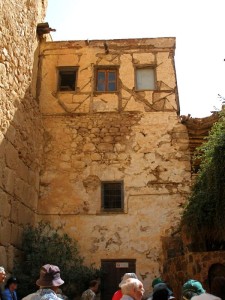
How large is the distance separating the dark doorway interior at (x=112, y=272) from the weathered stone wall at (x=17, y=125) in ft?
7.23

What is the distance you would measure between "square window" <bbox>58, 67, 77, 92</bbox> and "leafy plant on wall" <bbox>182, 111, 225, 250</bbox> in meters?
4.89

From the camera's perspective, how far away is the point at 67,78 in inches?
446

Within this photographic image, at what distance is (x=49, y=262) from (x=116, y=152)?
346 centimetres

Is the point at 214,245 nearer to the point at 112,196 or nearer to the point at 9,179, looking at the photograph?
the point at 112,196

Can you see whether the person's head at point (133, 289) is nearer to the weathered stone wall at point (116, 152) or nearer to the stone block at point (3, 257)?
the stone block at point (3, 257)

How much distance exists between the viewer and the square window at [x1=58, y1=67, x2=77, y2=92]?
11.2m

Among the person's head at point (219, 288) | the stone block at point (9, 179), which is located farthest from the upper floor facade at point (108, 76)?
the person's head at point (219, 288)

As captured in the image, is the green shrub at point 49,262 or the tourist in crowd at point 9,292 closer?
the tourist in crowd at point 9,292

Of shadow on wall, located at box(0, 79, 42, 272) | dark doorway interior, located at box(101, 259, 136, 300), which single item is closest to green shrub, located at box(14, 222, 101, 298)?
shadow on wall, located at box(0, 79, 42, 272)

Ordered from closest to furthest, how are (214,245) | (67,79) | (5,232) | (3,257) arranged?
(3,257) → (5,232) → (214,245) → (67,79)

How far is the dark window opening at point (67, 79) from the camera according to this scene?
1115 cm

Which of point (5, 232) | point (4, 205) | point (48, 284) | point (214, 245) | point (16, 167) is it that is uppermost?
point (16, 167)

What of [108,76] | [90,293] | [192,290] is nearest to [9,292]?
[90,293]

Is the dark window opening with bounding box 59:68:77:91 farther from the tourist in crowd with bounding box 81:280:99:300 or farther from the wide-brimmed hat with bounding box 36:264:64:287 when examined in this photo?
the wide-brimmed hat with bounding box 36:264:64:287
